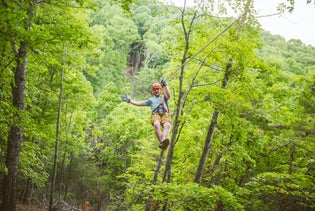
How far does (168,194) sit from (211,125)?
12.3 ft

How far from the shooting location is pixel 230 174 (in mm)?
12828

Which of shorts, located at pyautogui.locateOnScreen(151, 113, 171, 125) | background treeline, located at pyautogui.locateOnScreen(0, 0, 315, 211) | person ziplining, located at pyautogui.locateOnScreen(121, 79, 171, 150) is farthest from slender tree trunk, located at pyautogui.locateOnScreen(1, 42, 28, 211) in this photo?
shorts, located at pyautogui.locateOnScreen(151, 113, 171, 125)

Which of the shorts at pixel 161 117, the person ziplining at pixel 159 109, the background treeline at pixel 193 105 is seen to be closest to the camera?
the background treeline at pixel 193 105

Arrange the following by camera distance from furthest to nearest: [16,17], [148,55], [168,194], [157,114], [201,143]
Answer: [148,55] → [201,143] → [168,194] → [157,114] → [16,17]

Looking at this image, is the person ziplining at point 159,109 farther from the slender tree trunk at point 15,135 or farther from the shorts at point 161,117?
the slender tree trunk at point 15,135

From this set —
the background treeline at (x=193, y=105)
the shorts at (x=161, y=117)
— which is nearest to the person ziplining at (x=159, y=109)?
the shorts at (x=161, y=117)

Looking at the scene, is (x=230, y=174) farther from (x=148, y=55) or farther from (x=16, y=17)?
(x=148, y=55)

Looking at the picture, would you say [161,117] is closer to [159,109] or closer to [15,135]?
[159,109]

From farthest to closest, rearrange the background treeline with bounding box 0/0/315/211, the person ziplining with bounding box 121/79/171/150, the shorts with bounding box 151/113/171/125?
the shorts with bounding box 151/113/171/125 < the person ziplining with bounding box 121/79/171/150 < the background treeline with bounding box 0/0/315/211

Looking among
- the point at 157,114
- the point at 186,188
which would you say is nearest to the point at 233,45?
the point at 157,114

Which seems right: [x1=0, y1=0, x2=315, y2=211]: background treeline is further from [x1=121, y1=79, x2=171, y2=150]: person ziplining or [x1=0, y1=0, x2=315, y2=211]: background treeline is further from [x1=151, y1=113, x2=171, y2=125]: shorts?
[x1=151, y1=113, x2=171, y2=125]: shorts

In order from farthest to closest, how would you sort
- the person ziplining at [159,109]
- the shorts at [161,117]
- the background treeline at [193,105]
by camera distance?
the shorts at [161,117] → the person ziplining at [159,109] → the background treeline at [193,105]

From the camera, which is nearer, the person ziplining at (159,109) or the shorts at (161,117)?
the person ziplining at (159,109)

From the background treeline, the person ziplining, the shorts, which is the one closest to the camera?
the background treeline
